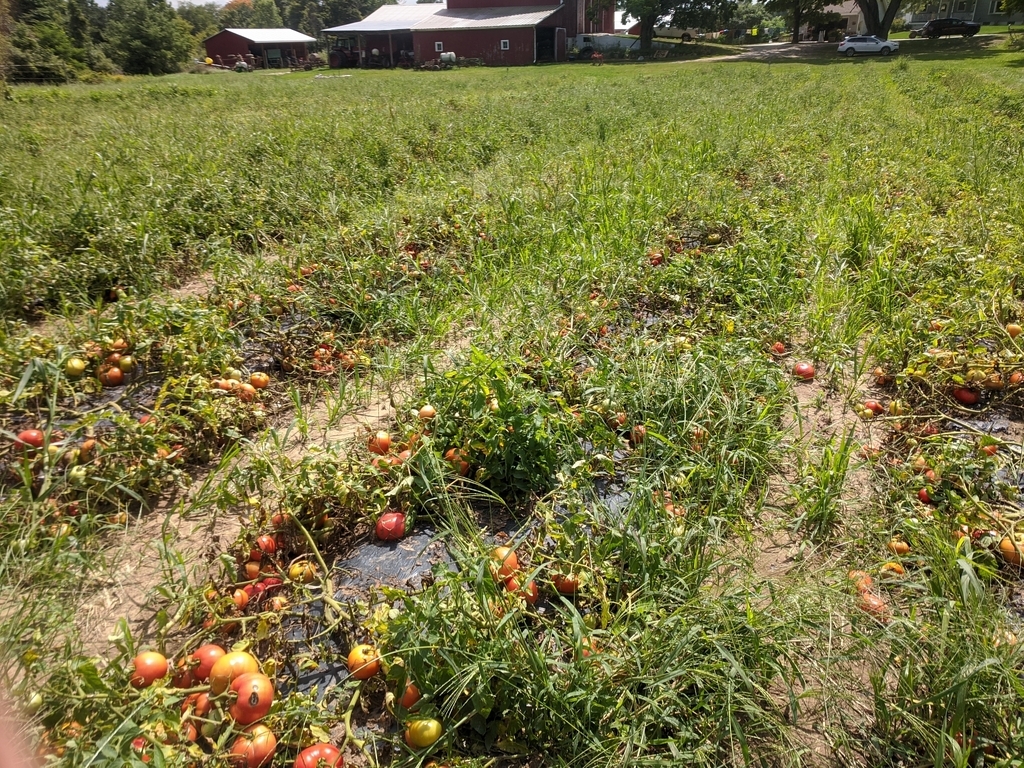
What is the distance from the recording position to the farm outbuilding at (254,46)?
52656mm

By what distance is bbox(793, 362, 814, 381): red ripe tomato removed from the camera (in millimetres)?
3645

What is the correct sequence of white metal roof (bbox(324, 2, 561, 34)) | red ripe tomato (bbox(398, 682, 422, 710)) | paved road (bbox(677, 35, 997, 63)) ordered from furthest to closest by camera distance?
white metal roof (bbox(324, 2, 561, 34)) < paved road (bbox(677, 35, 997, 63)) < red ripe tomato (bbox(398, 682, 422, 710))

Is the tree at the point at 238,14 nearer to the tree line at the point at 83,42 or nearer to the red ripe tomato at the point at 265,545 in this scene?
the tree line at the point at 83,42

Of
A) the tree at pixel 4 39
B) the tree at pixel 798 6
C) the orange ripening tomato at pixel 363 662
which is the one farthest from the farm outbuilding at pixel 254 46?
the orange ripening tomato at pixel 363 662

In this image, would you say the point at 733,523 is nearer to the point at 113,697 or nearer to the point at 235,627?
the point at 235,627

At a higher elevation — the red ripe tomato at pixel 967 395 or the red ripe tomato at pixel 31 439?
the red ripe tomato at pixel 31 439

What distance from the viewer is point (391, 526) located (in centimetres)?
261

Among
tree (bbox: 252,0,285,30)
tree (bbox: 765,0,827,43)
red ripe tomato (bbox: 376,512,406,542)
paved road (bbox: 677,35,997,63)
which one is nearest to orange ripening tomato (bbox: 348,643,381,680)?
red ripe tomato (bbox: 376,512,406,542)

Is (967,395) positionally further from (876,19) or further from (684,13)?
(684,13)

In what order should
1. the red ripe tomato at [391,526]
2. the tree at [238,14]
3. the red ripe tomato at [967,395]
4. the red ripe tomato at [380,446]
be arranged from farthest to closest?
the tree at [238,14] → the red ripe tomato at [967,395] → the red ripe tomato at [380,446] → the red ripe tomato at [391,526]

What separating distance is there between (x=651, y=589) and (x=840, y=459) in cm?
120

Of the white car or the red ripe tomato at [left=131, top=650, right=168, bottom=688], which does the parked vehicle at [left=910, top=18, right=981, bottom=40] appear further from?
the red ripe tomato at [left=131, top=650, right=168, bottom=688]

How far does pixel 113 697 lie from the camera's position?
70.5 inches

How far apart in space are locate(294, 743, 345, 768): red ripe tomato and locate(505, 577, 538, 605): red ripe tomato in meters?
0.72
